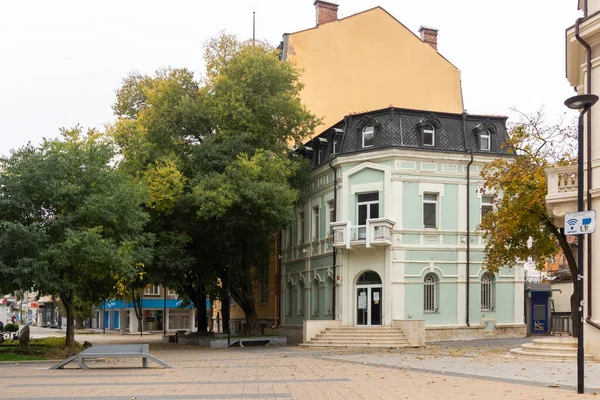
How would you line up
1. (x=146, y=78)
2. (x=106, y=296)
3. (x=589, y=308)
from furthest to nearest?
(x=146, y=78) < (x=106, y=296) < (x=589, y=308)

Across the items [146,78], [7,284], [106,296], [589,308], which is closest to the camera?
[589,308]

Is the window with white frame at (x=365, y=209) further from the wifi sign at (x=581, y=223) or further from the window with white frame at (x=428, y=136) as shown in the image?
the wifi sign at (x=581, y=223)

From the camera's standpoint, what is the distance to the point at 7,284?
26.0 m

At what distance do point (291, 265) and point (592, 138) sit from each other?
2452 cm

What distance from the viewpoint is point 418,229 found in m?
34.7

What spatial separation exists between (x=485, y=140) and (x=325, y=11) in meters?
15.5

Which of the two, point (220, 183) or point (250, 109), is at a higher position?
point (250, 109)

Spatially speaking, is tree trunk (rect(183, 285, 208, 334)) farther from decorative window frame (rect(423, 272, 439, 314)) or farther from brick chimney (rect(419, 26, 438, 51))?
brick chimney (rect(419, 26, 438, 51))

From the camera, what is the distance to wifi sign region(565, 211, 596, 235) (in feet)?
44.5

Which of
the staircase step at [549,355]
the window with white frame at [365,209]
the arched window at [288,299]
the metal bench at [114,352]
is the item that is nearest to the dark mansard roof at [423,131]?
the window with white frame at [365,209]

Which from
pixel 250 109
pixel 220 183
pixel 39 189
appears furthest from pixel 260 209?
pixel 39 189

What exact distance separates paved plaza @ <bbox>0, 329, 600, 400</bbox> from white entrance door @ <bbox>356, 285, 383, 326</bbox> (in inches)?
402

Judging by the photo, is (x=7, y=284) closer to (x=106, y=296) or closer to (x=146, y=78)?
(x=106, y=296)

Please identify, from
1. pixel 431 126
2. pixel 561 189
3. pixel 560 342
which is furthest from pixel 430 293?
pixel 561 189
